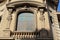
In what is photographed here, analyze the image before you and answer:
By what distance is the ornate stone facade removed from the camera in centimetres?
1828

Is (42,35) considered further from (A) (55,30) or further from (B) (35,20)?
(A) (55,30)

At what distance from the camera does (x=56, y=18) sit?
22594 mm

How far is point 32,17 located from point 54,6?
4502mm

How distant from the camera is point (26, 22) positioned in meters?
20.3

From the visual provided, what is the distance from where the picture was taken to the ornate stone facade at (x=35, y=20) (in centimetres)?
1828

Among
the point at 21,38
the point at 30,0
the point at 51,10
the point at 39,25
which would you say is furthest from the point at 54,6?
the point at 21,38

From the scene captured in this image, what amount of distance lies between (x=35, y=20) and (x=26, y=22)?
895 mm

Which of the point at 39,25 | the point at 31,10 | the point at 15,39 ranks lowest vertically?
the point at 15,39

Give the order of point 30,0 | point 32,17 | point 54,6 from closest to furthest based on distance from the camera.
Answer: point 32,17, point 30,0, point 54,6

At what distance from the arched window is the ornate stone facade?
1.03 ft

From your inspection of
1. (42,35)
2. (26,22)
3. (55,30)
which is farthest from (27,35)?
(55,30)

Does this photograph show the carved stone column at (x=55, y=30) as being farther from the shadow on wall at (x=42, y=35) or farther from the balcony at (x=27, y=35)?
the balcony at (x=27, y=35)

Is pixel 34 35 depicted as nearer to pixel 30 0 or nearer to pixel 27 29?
pixel 27 29

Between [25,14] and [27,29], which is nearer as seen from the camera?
[27,29]
